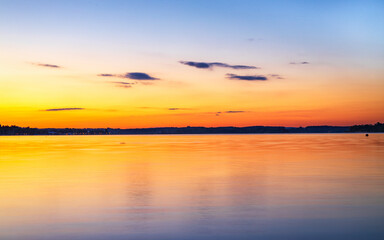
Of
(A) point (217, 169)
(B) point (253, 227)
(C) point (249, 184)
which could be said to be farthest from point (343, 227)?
(A) point (217, 169)

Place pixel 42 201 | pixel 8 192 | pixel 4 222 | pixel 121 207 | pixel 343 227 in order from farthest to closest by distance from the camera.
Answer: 1. pixel 8 192
2. pixel 42 201
3. pixel 121 207
4. pixel 4 222
5. pixel 343 227

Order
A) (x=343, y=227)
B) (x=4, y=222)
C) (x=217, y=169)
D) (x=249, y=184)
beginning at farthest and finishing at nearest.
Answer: (x=217, y=169) → (x=249, y=184) → (x=4, y=222) → (x=343, y=227)

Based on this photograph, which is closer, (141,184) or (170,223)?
(170,223)

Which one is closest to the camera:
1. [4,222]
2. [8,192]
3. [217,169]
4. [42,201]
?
[4,222]

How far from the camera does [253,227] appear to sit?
33.7 ft

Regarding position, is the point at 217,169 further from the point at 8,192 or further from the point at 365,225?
the point at 365,225

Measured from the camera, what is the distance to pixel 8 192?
16109mm

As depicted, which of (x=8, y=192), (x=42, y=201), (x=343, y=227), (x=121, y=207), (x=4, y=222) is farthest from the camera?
(x=8, y=192)

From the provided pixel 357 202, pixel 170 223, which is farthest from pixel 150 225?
pixel 357 202

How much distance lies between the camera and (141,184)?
18.0m

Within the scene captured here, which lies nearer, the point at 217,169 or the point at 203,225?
the point at 203,225

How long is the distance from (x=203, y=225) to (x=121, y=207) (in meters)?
3.54

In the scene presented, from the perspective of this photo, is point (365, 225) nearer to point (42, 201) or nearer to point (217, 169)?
point (42, 201)

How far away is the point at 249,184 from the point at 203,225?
763cm
